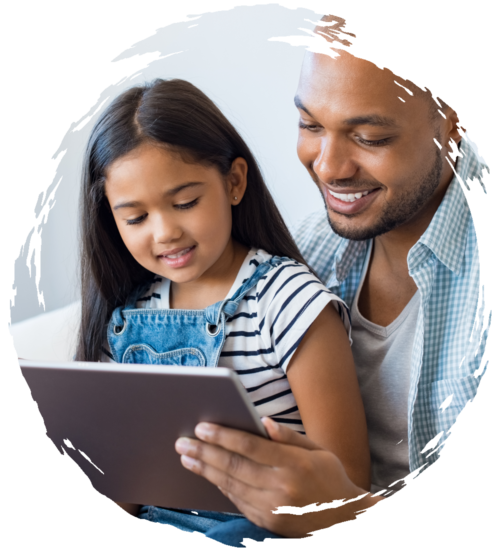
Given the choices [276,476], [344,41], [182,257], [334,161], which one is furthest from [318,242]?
[276,476]

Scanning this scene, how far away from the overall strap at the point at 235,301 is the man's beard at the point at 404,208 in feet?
0.63

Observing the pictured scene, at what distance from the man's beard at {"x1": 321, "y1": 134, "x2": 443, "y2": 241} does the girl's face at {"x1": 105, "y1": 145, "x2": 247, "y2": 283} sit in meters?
0.29

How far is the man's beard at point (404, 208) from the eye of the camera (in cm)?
133

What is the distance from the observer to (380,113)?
4.06 ft

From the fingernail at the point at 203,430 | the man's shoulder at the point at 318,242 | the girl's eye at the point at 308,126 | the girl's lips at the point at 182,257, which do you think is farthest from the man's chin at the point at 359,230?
the fingernail at the point at 203,430

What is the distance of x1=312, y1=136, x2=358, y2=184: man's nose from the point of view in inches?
50.8

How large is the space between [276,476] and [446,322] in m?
0.57

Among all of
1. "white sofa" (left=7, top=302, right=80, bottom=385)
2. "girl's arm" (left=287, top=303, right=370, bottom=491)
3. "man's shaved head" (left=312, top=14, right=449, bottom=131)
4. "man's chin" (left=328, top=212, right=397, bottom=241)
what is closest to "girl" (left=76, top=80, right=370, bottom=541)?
"girl's arm" (left=287, top=303, right=370, bottom=491)

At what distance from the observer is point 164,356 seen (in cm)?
132

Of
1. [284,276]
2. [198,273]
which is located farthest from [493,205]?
[198,273]

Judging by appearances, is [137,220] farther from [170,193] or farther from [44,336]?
[44,336]

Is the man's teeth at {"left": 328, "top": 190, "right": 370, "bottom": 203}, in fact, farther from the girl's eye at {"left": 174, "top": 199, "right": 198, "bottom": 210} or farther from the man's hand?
the man's hand

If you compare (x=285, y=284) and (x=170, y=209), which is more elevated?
(x=170, y=209)

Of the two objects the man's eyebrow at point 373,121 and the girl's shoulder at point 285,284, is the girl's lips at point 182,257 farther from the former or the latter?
the man's eyebrow at point 373,121
